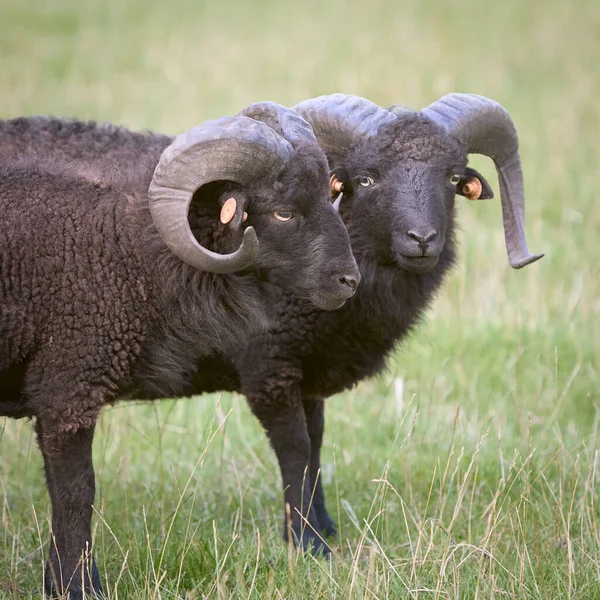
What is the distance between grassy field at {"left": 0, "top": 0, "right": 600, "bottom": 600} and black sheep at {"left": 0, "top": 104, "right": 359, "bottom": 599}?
0.51m

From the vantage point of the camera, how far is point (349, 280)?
5098 millimetres

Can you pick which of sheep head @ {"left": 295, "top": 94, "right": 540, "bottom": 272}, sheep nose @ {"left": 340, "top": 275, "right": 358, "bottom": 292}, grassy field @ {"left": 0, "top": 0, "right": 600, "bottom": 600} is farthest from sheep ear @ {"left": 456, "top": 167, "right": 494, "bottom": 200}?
sheep nose @ {"left": 340, "top": 275, "right": 358, "bottom": 292}

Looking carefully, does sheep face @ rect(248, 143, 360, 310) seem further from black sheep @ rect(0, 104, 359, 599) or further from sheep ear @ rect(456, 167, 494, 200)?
sheep ear @ rect(456, 167, 494, 200)

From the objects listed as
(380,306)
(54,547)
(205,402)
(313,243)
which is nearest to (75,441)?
(54,547)

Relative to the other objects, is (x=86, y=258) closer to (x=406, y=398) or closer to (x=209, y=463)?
(x=209, y=463)

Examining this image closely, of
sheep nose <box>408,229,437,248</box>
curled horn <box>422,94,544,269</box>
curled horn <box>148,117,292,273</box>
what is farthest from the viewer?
curled horn <box>422,94,544,269</box>

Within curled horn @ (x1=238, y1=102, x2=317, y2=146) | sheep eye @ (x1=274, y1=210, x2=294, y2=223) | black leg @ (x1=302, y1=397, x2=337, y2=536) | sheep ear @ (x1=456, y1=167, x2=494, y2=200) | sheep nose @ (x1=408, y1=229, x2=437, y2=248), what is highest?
curled horn @ (x1=238, y1=102, x2=317, y2=146)

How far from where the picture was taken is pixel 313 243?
201 inches

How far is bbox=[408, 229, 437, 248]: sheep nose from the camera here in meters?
5.78

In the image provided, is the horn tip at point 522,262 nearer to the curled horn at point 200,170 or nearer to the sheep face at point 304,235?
the sheep face at point 304,235

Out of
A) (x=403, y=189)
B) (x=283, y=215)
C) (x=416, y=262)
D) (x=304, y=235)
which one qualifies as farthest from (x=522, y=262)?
(x=283, y=215)

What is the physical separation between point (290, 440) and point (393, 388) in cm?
273

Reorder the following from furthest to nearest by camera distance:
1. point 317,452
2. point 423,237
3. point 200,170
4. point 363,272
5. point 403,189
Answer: point 317,452 < point 363,272 < point 403,189 < point 423,237 < point 200,170

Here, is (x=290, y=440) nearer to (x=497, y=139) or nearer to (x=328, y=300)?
(x=328, y=300)
